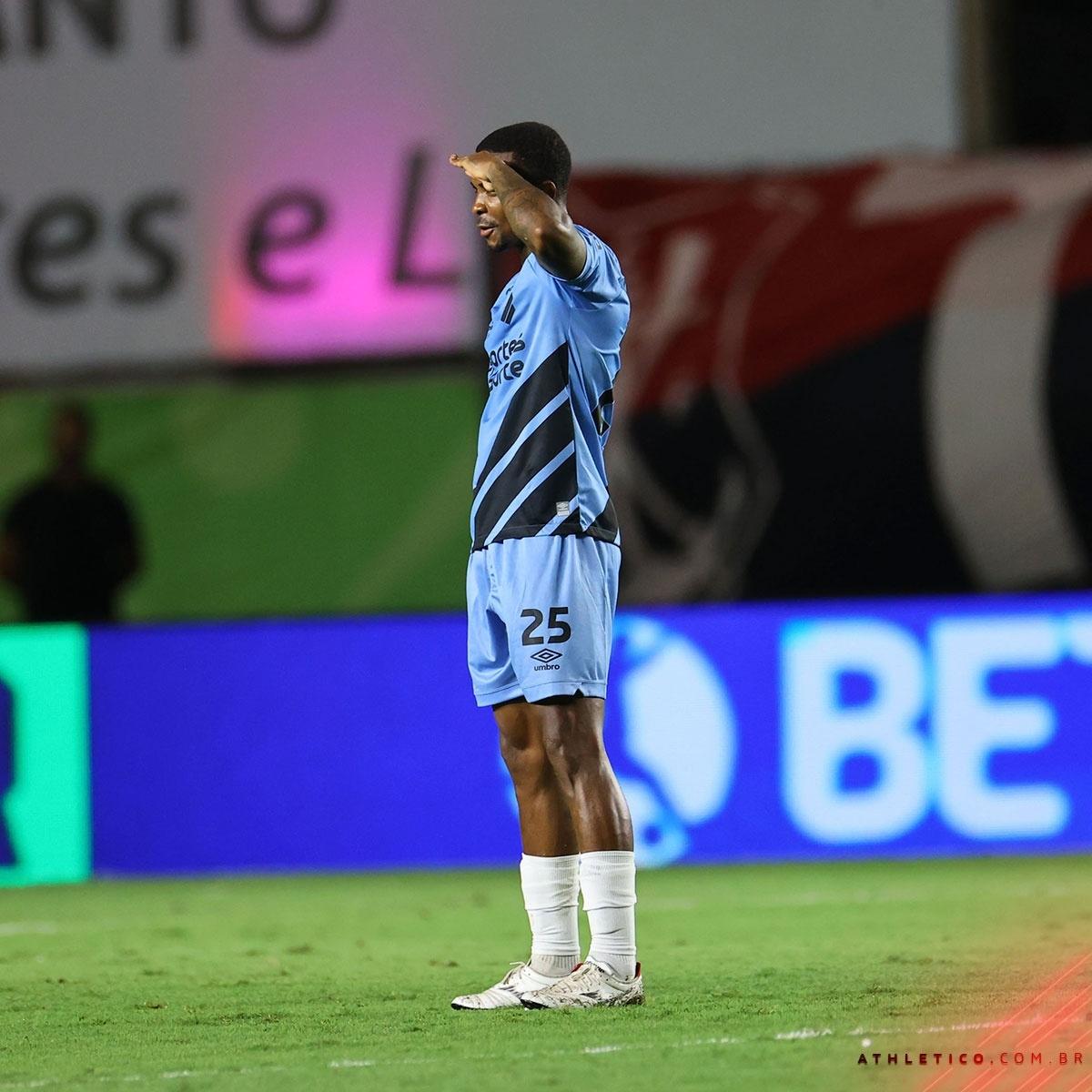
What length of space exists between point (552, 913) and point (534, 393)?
3.29 ft

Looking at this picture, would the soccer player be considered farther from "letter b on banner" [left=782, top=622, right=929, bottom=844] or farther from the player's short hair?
"letter b on banner" [left=782, top=622, right=929, bottom=844]

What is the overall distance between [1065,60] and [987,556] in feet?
15.2

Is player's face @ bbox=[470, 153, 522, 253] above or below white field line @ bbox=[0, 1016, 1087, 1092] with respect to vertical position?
above

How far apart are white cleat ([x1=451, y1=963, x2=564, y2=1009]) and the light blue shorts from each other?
54cm

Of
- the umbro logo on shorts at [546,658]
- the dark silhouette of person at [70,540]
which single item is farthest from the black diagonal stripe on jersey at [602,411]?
the dark silhouette of person at [70,540]

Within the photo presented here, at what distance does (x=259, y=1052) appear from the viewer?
3969mm

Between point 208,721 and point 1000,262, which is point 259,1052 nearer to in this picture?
point 208,721

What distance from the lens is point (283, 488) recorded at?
12.7m

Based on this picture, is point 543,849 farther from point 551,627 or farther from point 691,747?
point 691,747

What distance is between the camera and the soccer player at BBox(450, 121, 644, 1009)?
433 cm

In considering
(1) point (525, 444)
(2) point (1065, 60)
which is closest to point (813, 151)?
(2) point (1065, 60)

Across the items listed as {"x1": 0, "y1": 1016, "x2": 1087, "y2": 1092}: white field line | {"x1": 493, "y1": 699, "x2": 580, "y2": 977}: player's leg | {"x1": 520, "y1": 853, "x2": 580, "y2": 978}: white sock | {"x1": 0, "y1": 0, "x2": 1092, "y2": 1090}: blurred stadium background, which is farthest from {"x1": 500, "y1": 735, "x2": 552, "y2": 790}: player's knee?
{"x1": 0, "y1": 0, "x2": 1092, "y2": 1090}: blurred stadium background
